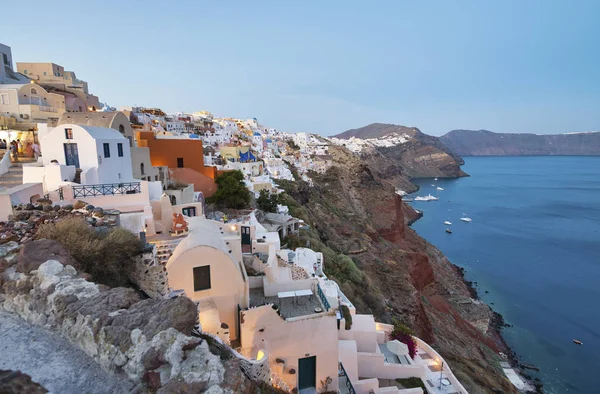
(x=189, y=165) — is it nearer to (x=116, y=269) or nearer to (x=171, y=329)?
(x=116, y=269)

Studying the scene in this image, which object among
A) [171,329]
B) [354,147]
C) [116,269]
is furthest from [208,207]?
[354,147]

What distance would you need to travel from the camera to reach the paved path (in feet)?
12.7

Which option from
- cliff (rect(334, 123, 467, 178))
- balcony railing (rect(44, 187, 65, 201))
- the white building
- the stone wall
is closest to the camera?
the stone wall

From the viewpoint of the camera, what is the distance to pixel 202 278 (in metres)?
8.84

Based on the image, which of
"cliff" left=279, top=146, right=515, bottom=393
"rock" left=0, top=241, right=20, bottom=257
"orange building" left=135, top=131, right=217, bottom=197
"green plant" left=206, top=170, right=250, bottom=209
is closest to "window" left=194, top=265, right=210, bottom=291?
"rock" left=0, top=241, right=20, bottom=257

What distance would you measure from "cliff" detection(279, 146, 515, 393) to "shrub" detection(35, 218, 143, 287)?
45.0 feet

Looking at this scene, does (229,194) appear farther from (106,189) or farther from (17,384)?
(17,384)

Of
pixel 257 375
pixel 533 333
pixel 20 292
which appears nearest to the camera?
pixel 20 292

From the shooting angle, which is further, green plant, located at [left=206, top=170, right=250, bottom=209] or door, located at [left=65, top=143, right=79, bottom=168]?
green plant, located at [left=206, top=170, right=250, bottom=209]

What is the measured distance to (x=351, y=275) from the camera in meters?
21.5

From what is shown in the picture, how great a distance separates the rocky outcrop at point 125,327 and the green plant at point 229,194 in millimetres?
16516

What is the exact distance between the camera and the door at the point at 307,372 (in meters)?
9.18

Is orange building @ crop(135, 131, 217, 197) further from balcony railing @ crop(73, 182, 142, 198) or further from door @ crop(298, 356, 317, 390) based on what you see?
door @ crop(298, 356, 317, 390)

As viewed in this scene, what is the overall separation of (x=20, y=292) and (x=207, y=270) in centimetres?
424
